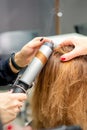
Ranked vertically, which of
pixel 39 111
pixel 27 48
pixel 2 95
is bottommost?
pixel 39 111

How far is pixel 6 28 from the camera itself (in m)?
3.10

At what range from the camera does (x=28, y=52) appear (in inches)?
44.6

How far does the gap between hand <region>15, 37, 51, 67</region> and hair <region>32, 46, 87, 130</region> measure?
15cm

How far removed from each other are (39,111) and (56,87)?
13 centimetres

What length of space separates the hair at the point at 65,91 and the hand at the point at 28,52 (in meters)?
0.15

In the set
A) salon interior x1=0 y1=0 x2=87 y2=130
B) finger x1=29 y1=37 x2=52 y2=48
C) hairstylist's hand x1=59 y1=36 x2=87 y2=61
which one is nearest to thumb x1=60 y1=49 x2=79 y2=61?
hairstylist's hand x1=59 y1=36 x2=87 y2=61

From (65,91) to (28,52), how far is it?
301 millimetres

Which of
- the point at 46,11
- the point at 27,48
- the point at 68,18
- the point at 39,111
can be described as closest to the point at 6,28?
the point at 46,11

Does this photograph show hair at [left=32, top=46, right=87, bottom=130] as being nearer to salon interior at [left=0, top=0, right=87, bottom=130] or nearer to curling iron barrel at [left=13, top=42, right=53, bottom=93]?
curling iron barrel at [left=13, top=42, right=53, bottom=93]

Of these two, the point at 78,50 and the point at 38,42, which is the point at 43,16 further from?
the point at 78,50

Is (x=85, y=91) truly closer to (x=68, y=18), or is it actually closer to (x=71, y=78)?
(x=71, y=78)

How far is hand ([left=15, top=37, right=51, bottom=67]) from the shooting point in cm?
108

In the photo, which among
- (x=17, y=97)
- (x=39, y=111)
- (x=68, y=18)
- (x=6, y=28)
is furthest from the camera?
(x=68, y=18)

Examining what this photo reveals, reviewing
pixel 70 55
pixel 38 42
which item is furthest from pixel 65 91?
pixel 38 42
